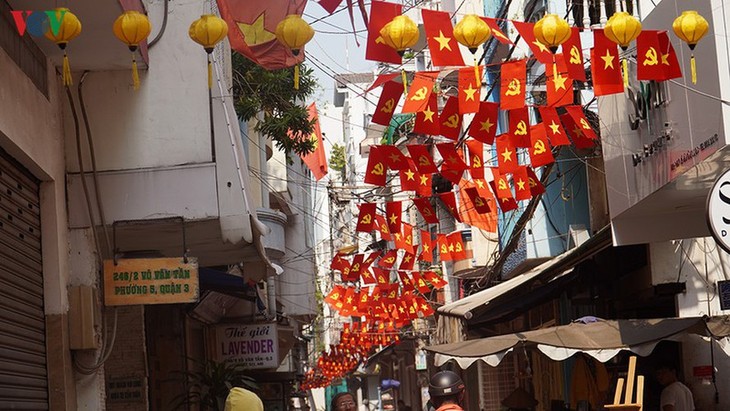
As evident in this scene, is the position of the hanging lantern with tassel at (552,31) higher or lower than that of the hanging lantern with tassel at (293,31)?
higher

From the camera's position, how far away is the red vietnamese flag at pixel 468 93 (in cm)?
1257

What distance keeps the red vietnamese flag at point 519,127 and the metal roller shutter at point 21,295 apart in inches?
245

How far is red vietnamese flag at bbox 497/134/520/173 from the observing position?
1562cm

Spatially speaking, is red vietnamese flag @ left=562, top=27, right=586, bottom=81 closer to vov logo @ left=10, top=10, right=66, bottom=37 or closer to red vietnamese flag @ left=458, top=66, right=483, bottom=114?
red vietnamese flag @ left=458, top=66, right=483, bottom=114

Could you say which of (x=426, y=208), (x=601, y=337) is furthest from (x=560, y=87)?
(x=426, y=208)

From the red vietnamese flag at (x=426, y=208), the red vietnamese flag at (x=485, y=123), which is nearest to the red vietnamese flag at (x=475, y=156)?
the red vietnamese flag at (x=426, y=208)

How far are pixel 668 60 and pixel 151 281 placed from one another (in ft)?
16.8

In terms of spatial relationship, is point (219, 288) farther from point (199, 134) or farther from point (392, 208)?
point (199, 134)

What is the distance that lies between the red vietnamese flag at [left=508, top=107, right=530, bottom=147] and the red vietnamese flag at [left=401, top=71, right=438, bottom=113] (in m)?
1.49

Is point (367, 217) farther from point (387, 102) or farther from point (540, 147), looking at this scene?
point (387, 102)

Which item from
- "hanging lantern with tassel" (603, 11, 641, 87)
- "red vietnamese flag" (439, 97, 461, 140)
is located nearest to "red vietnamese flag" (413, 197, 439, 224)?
"red vietnamese flag" (439, 97, 461, 140)

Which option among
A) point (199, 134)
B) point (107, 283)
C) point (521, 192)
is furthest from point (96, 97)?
point (521, 192)

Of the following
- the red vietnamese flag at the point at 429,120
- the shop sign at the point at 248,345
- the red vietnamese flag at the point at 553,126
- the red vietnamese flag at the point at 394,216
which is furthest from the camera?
the shop sign at the point at 248,345

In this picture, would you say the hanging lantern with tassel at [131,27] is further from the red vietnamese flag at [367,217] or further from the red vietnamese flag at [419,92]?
the red vietnamese flag at [367,217]
